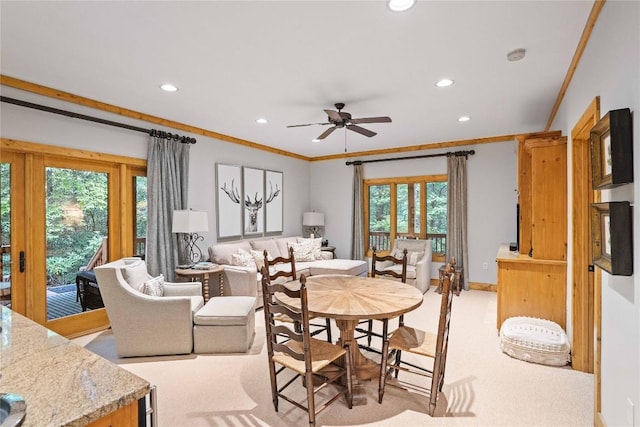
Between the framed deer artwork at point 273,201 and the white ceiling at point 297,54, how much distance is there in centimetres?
218

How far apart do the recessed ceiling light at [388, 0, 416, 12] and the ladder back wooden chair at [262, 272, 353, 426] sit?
1.73 metres

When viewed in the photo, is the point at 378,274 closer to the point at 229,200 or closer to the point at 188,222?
the point at 188,222

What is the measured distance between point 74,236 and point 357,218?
15.5 feet

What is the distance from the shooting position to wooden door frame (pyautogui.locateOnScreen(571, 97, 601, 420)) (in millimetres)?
2684

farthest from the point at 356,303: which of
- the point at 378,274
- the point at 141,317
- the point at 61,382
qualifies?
the point at 141,317

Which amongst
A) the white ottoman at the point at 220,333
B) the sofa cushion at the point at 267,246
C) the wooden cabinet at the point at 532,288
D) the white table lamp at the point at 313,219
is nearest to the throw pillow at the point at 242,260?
the sofa cushion at the point at 267,246

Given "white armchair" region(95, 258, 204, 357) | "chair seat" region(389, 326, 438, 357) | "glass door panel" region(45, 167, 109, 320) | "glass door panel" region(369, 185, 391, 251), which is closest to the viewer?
"chair seat" region(389, 326, 438, 357)

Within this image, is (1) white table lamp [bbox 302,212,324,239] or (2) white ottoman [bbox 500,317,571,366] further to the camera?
(1) white table lamp [bbox 302,212,324,239]

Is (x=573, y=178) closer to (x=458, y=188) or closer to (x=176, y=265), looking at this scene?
(x=458, y=188)

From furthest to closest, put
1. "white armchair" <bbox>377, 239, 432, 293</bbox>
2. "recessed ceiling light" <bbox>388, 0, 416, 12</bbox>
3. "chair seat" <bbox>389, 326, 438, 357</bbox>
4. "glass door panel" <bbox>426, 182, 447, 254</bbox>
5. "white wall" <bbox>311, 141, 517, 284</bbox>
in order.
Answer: "glass door panel" <bbox>426, 182, 447, 254</bbox>, "white wall" <bbox>311, 141, 517, 284</bbox>, "white armchair" <bbox>377, 239, 432, 293</bbox>, "chair seat" <bbox>389, 326, 438, 357</bbox>, "recessed ceiling light" <bbox>388, 0, 416, 12</bbox>

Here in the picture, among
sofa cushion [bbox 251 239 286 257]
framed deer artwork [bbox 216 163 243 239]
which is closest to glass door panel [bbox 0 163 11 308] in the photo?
framed deer artwork [bbox 216 163 243 239]

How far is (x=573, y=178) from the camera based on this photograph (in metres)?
2.81

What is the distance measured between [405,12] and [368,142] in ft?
12.7

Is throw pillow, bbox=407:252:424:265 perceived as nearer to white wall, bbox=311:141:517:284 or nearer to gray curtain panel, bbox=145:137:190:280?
white wall, bbox=311:141:517:284
